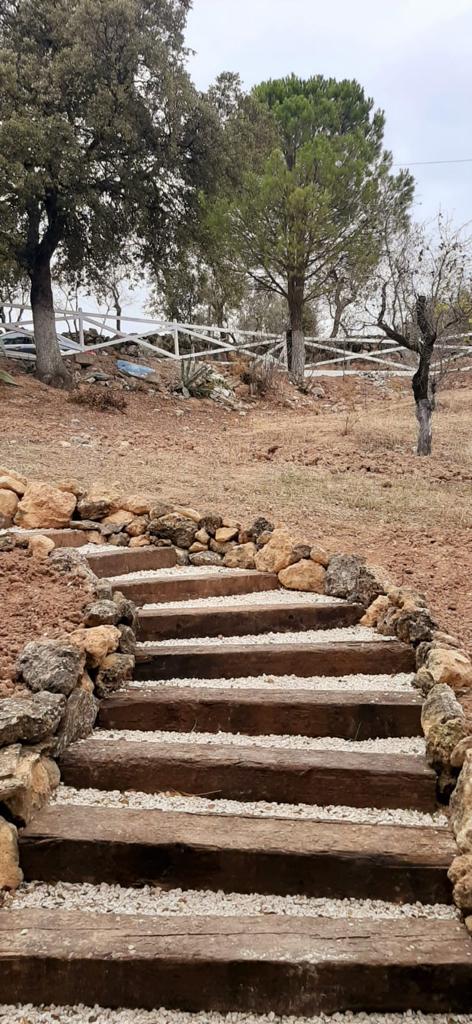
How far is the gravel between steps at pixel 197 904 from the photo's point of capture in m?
2.00

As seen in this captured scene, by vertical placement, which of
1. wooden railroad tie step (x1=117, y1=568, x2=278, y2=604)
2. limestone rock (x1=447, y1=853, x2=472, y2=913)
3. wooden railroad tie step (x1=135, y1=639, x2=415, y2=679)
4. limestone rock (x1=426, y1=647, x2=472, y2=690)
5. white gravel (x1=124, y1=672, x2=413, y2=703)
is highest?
wooden railroad tie step (x1=117, y1=568, x2=278, y2=604)

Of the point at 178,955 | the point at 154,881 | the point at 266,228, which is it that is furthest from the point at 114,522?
the point at 266,228

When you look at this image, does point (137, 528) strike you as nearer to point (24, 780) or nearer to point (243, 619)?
point (243, 619)

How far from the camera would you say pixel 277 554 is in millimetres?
4098

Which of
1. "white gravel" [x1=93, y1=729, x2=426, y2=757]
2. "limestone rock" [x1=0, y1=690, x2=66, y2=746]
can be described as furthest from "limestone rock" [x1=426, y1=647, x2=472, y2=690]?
"limestone rock" [x1=0, y1=690, x2=66, y2=746]

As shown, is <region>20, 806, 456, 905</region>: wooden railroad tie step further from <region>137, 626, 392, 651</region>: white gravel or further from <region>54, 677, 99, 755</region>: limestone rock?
<region>137, 626, 392, 651</region>: white gravel

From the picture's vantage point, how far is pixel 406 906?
2045mm

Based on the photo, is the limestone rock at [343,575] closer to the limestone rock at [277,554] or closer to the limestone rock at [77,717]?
the limestone rock at [277,554]

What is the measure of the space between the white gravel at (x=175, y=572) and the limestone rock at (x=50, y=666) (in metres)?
1.11

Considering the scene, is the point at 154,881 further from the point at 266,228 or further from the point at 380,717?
the point at 266,228

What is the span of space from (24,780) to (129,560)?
204 centimetres

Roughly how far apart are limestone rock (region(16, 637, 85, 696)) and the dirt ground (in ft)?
5.99

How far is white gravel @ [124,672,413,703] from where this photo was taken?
294 centimetres

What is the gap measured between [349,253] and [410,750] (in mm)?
12314
